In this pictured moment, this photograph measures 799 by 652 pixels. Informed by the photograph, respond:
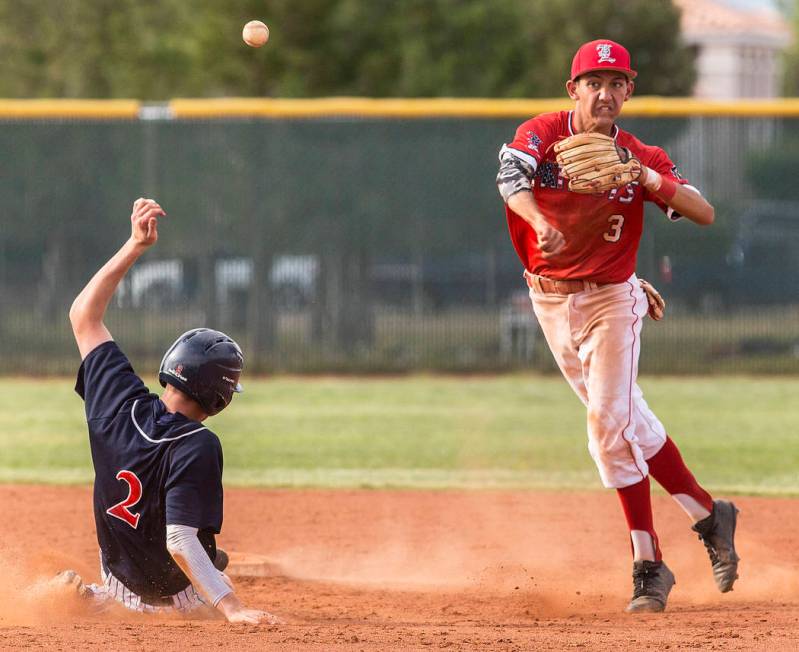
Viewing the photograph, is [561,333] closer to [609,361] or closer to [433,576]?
[609,361]

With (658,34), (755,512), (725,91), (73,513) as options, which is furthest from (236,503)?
(725,91)

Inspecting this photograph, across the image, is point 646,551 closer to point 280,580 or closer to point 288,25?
point 280,580

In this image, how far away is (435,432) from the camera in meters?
9.84

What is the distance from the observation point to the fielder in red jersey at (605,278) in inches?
178

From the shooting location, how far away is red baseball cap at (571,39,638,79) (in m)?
4.41

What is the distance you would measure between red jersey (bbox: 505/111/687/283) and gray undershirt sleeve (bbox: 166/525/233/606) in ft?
5.23

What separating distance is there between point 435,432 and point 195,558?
6139 millimetres

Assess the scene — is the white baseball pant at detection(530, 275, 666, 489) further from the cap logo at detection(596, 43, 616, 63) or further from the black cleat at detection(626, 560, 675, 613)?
the cap logo at detection(596, 43, 616, 63)

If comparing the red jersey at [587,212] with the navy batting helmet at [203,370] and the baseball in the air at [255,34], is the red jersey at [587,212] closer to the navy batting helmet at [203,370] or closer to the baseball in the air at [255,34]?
the navy batting helmet at [203,370]

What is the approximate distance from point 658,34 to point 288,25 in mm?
8106

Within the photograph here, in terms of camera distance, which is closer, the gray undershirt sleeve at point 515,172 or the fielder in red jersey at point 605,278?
the gray undershirt sleeve at point 515,172

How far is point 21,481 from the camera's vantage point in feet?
25.4

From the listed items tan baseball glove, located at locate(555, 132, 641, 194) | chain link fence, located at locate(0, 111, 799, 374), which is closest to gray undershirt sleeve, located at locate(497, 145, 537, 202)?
tan baseball glove, located at locate(555, 132, 641, 194)

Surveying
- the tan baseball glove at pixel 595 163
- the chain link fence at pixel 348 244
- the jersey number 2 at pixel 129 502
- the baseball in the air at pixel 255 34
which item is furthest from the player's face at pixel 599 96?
the chain link fence at pixel 348 244
